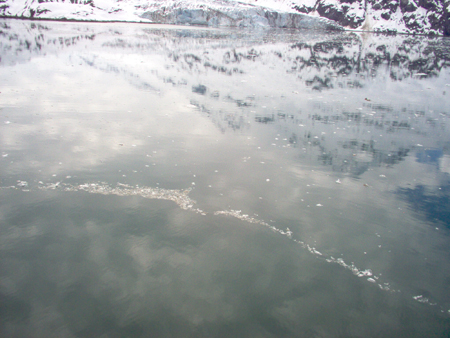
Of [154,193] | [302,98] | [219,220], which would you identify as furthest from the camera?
[302,98]

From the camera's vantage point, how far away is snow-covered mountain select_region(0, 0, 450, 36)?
181 feet

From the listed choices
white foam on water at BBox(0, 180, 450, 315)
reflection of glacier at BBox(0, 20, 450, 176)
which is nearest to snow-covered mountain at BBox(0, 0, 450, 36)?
reflection of glacier at BBox(0, 20, 450, 176)

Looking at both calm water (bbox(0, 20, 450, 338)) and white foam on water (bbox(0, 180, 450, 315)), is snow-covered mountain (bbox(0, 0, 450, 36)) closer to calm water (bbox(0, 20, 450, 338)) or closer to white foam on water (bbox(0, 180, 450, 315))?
calm water (bbox(0, 20, 450, 338))

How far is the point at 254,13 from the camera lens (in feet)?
243

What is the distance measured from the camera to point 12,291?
2918 millimetres

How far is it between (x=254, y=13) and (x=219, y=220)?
79001mm

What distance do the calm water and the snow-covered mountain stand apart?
57888 mm

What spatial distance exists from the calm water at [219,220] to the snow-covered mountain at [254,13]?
57.9 meters

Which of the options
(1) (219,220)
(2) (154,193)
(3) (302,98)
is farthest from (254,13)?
(1) (219,220)

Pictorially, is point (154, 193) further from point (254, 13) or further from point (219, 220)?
point (254, 13)

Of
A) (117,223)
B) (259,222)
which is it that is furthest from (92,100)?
(259,222)

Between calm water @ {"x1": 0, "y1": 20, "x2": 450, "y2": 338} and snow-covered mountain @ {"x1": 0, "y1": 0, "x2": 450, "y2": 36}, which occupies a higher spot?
snow-covered mountain @ {"x1": 0, "y1": 0, "x2": 450, "y2": 36}

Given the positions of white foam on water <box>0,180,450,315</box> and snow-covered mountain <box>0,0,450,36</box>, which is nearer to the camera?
white foam on water <box>0,180,450,315</box>

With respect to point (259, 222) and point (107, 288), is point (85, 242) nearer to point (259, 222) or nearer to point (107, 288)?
point (107, 288)
